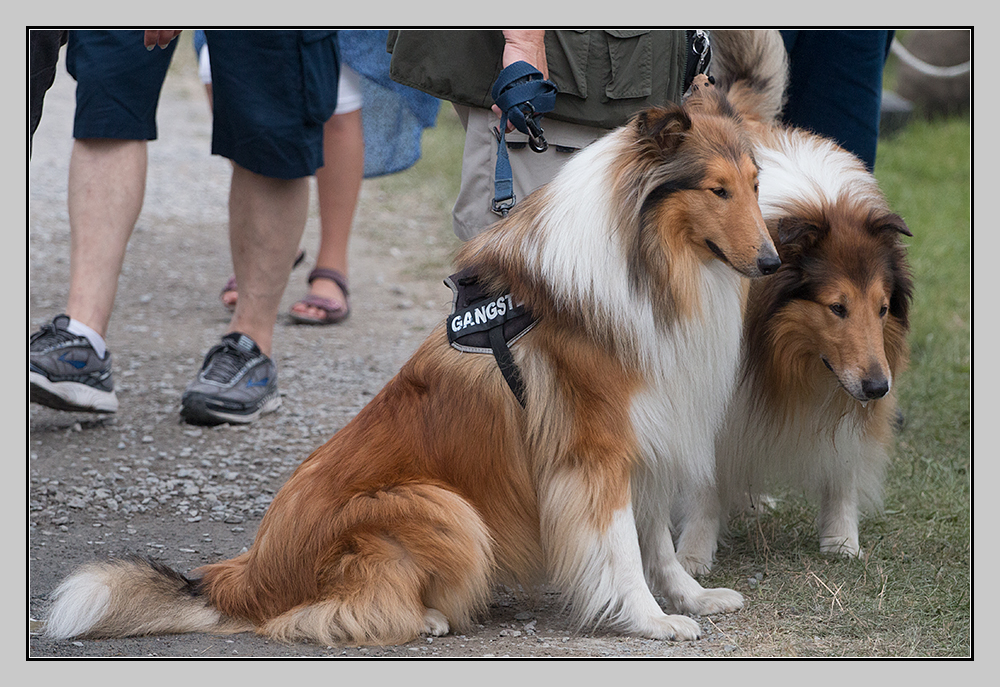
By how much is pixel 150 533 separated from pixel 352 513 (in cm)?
140

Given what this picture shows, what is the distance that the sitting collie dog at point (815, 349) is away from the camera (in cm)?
305

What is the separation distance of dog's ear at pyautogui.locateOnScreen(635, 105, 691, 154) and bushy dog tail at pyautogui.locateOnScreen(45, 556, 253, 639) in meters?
1.80

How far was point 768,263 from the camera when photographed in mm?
2645

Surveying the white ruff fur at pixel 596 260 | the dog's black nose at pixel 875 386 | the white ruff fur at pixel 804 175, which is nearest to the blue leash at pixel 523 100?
the white ruff fur at pixel 596 260

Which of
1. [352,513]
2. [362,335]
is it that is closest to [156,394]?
[362,335]

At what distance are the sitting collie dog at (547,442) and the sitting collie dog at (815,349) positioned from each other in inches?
12.2

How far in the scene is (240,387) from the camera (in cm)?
483

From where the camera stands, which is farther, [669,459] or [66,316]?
[66,316]

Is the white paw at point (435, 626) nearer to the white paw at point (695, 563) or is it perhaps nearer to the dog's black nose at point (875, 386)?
the white paw at point (695, 563)

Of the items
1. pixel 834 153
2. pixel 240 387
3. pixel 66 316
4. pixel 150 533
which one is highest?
pixel 834 153

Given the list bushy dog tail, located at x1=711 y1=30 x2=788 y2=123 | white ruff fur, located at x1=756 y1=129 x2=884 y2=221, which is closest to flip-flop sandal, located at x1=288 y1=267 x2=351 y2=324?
bushy dog tail, located at x1=711 y1=30 x2=788 y2=123

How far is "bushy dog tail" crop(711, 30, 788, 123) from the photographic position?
382 cm

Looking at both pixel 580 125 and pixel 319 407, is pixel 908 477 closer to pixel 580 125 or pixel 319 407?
pixel 580 125

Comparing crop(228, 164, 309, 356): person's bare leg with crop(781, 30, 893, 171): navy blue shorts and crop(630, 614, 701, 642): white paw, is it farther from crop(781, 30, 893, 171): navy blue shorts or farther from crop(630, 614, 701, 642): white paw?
crop(630, 614, 701, 642): white paw
